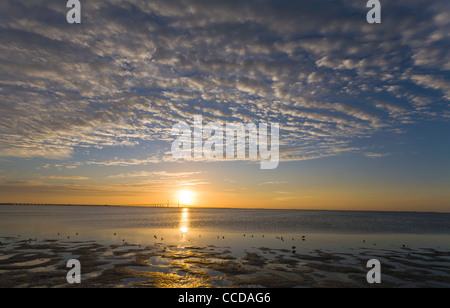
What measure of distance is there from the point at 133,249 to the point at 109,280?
1969cm

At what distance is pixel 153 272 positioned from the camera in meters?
31.7

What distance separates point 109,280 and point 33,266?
43.1 feet

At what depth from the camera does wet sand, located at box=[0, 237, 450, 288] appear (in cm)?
2784

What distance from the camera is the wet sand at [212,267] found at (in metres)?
27.8

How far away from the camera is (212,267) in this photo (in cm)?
3441
